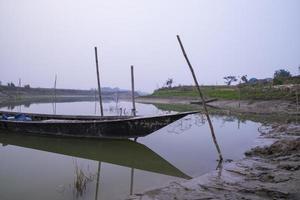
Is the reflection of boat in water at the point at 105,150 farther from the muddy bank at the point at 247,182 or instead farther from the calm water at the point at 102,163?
the muddy bank at the point at 247,182

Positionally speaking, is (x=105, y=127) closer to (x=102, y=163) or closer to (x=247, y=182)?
(x=102, y=163)

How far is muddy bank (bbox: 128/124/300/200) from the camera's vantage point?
5.60 metres

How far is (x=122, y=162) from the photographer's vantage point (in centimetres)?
955

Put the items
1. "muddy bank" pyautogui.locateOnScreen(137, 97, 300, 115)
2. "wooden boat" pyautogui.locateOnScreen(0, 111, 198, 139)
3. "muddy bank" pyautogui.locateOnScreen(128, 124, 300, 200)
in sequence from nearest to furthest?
"muddy bank" pyautogui.locateOnScreen(128, 124, 300, 200)
"wooden boat" pyautogui.locateOnScreen(0, 111, 198, 139)
"muddy bank" pyautogui.locateOnScreen(137, 97, 300, 115)

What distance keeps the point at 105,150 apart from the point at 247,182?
620 centimetres

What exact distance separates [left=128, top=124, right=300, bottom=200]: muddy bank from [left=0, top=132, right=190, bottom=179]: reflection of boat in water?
127cm

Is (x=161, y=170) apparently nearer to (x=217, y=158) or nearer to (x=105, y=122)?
(x=217, y=158)

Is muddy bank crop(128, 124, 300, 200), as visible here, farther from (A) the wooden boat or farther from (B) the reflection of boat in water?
(A) the wooden boat

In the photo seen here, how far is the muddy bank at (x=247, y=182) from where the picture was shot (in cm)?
560

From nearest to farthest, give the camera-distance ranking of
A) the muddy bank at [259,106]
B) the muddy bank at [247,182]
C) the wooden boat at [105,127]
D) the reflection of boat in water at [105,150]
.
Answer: the muddy bank at [247,182]
the reflection of boat in water at [105,150]
the wooden boat at [105,127]
the muddy bank at [259,106]

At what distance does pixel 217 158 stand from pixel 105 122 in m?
5.14

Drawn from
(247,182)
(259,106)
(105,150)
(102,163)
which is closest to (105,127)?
(105,150)

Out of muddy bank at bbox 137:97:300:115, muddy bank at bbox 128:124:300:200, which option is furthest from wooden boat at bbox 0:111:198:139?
muddy bank at bbox 137:97:300:115

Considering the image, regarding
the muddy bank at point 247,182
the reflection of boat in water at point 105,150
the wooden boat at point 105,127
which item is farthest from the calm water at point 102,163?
the muddy bank at point 247,182
